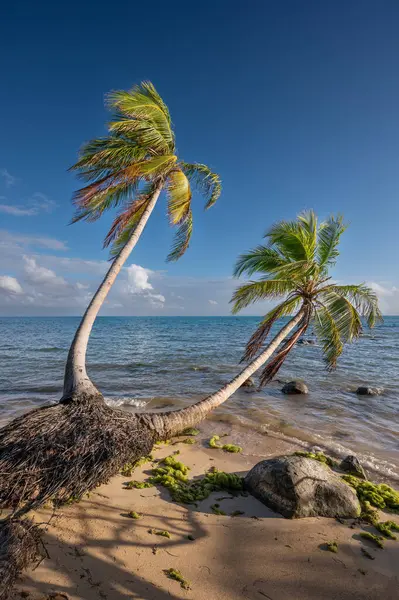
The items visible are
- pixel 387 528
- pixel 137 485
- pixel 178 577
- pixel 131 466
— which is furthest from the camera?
pixel 131 466

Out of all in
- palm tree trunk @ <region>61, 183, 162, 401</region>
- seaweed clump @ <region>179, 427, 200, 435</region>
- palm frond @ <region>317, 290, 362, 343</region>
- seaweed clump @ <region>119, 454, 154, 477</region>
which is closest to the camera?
seaweed clump @ <region>119, 454, 154, 477</region>

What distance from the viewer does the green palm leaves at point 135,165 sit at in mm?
8078

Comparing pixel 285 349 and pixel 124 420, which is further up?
pixel 285 349

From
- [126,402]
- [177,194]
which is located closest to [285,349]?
[177,194]

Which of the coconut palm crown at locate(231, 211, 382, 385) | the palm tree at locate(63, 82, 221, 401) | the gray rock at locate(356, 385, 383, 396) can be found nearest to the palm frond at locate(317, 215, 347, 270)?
the coconut palm crown at locate(231, 211, 382, 385)

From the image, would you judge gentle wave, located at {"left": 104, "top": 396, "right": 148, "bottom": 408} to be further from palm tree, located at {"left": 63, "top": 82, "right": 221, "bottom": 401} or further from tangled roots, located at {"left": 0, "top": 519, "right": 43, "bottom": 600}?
tangled roots, located at {"left": 0, "top": 519, "right": 43, "bottom": 600}

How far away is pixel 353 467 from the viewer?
6859 millimetres

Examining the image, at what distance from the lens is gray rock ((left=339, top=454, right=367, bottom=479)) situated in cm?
676

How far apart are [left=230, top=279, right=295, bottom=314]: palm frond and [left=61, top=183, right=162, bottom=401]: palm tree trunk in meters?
3.75

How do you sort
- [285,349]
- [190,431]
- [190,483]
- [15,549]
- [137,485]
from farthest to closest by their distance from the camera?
[285,349] → [190,431] → [190,483] → [137,485] → [15,549]

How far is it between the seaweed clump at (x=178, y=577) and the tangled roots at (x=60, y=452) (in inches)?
69.5

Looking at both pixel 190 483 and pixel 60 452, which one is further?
pixel 190 483

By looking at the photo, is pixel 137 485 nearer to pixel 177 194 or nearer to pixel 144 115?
pixel 177 194

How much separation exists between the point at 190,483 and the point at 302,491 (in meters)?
2.11
